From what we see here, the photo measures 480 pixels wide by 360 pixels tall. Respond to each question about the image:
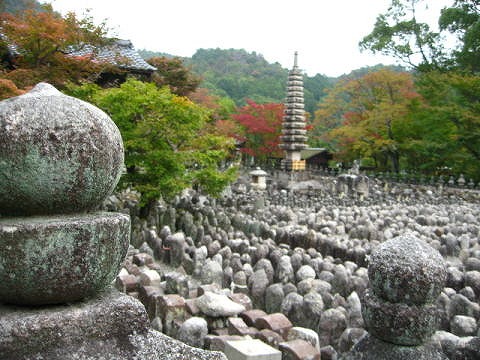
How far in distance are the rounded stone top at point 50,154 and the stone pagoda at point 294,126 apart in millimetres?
25686

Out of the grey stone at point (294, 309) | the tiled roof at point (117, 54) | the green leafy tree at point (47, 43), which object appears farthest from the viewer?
the tiled roof at point (117, 54)

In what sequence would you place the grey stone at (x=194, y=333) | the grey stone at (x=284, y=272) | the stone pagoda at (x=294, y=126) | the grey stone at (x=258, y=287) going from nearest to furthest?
the grey stone at (x=194, y=333), the grey stone at (x=258, y=287), the grey stone at (x=284, y=272), the stone pagoda at (x=294, y=126)

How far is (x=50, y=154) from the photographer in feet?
5.52

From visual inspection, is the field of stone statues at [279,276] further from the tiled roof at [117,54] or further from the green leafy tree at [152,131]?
the tiled roof at [117,54]

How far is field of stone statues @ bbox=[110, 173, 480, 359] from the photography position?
4.70m

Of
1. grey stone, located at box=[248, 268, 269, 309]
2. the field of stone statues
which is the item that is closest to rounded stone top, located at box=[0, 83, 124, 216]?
the field of stone statues

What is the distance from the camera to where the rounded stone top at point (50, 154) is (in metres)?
1.67

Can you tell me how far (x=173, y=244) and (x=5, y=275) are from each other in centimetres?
750

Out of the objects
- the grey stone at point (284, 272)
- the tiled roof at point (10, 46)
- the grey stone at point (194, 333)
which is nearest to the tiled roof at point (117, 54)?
the tiled roof at point (10, 46)

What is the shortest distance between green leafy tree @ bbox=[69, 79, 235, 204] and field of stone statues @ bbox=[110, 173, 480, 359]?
45.0 inches

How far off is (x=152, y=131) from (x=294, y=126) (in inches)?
682

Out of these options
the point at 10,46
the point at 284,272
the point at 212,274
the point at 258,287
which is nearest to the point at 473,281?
the point at 284,272

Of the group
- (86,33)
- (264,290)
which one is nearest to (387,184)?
(86,33)

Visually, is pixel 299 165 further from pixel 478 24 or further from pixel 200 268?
pixel 200 268
